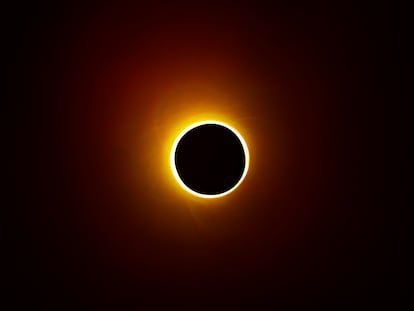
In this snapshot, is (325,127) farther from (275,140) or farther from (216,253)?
(216,253)

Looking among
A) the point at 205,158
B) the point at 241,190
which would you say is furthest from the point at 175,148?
the point at 241,190

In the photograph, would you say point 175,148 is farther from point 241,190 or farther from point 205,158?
point 241,190

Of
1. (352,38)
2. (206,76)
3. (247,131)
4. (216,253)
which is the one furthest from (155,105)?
(352,38)
